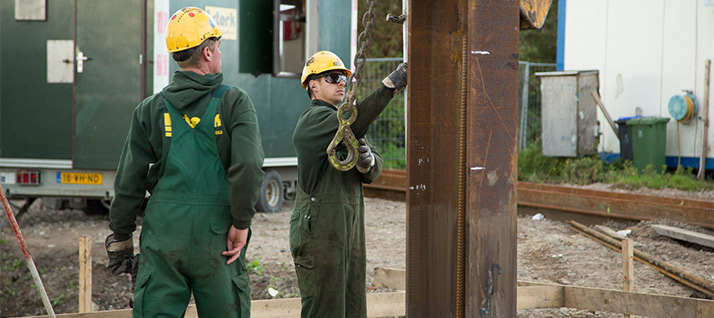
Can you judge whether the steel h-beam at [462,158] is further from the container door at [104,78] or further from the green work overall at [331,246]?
the container door at [104,78]

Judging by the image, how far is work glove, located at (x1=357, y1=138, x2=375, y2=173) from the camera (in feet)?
13.2

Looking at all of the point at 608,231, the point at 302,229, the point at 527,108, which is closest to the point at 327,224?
the point at 302,229

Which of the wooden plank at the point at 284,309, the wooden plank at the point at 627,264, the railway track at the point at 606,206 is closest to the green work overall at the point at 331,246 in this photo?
the wooden plank at the point at 284,309

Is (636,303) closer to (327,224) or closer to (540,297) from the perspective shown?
(540,297)

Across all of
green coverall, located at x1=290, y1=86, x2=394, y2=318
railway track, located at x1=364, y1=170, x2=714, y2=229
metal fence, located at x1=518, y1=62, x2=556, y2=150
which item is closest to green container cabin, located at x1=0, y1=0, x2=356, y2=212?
railway track, located at x1=364, y1=170, x2=714, y2=229

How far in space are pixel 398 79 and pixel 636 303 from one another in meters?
2.63

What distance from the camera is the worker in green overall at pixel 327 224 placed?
13.7 feet

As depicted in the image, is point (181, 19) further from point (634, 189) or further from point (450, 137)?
point (634, 189)

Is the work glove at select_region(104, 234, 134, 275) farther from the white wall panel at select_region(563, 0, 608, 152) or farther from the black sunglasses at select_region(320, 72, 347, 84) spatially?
the white wall panel at select_region(563, 0, 608, 152)

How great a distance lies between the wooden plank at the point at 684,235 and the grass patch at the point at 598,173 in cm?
341

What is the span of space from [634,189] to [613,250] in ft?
13.2

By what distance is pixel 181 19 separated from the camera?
3.55m

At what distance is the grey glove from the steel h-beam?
0.10 meters

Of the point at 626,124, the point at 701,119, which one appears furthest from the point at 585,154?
the point at 701,119
